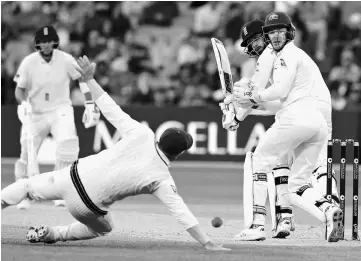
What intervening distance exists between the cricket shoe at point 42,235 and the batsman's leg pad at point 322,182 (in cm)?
277

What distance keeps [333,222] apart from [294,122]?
101 cm

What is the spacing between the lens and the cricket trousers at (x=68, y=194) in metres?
7.73

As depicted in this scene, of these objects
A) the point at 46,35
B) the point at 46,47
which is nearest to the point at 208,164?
the point at 46,47

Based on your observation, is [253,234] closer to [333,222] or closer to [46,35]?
[333,222]

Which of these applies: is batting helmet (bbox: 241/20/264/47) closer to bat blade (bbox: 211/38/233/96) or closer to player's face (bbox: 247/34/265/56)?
player's face (bbox: 247/34/265/56)

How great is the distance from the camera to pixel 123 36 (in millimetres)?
19594

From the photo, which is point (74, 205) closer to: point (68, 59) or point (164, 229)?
point (164, 229)

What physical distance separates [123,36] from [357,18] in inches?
192

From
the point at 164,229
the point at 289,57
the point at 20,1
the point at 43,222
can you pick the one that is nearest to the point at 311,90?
the point at 289,57

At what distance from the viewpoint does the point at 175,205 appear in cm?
759

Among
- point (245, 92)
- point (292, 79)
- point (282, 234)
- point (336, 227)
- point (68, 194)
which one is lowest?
point (282, 234)

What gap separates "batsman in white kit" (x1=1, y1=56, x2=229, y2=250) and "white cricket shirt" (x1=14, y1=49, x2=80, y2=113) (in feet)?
13.5

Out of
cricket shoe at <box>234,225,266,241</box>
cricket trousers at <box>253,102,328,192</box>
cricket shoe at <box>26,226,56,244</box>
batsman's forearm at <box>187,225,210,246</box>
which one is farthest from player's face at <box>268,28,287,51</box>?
cricket shoe at <box>26,226,56,244</box>

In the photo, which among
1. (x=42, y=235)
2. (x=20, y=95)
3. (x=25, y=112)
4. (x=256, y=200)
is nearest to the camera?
(x=42, y=235)
